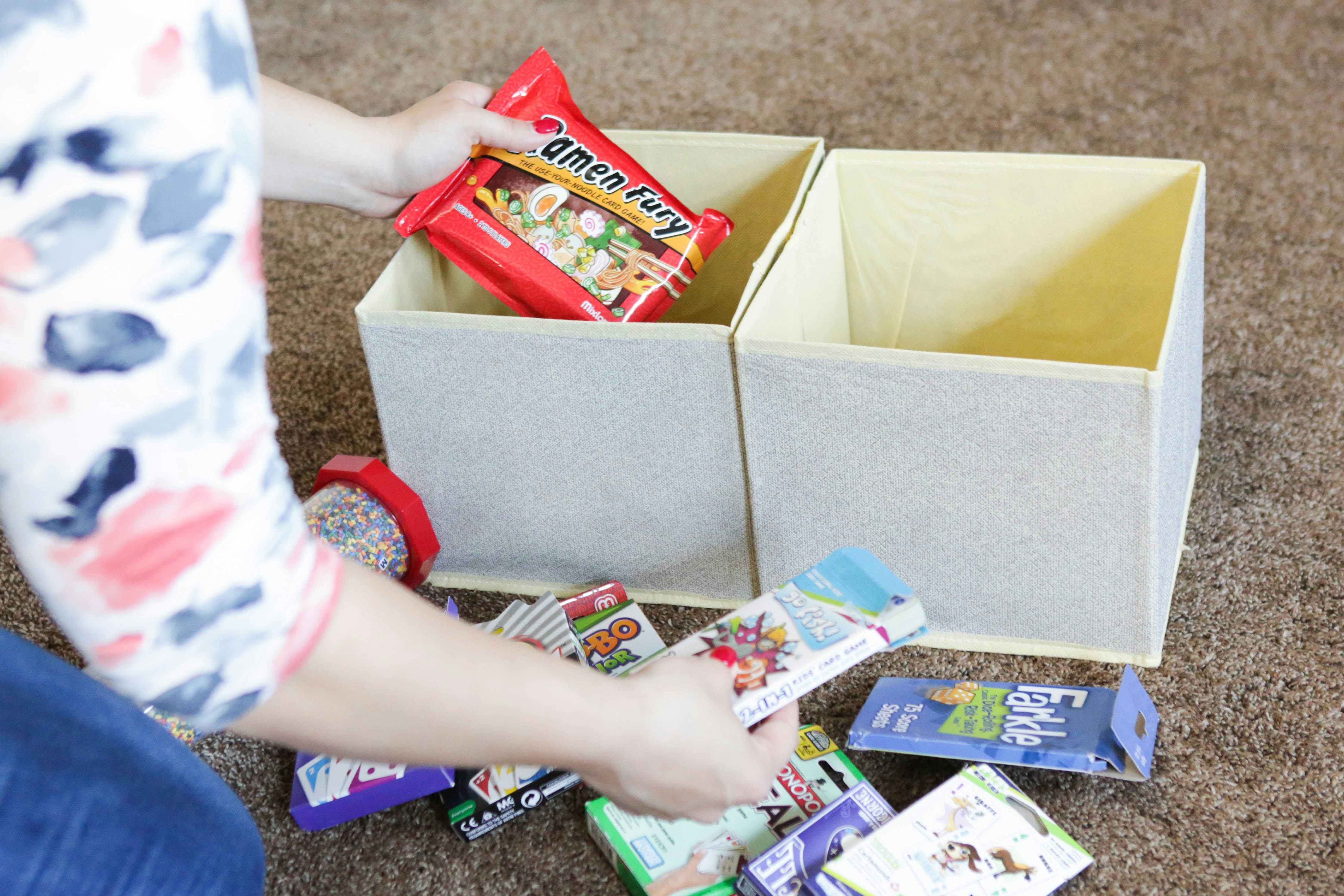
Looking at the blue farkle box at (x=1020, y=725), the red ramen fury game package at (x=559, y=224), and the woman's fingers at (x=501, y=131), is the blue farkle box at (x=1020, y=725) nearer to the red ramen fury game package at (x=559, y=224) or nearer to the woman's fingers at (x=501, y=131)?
the red ramen fury game package at (x=559, y=224)

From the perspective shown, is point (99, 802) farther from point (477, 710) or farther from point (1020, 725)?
point (1020, 725)

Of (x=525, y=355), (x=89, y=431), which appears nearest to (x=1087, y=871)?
(x=525, y=355)

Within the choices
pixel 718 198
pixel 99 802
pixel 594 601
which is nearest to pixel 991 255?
pixel 718 198

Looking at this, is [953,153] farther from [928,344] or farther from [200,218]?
[200,218]

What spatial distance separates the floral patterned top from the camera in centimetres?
38

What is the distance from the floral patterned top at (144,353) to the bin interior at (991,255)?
23.9 inches

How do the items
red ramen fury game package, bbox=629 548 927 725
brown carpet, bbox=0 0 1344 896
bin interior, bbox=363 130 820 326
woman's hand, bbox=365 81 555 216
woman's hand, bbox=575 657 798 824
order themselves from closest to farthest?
1. woman's hand, bbox=575 657 798 824
2. red ramen fury game package, bbox=629 548 927 725
3. brown carpet, bbox=0 0 1344 896
4. woman's hand, bbox=365 81 555 216
5. bin interior, bbox=363 130 820 326

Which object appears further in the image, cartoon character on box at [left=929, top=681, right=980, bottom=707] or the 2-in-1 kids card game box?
cartoon character on box at [left=929, top=681, right=980, bottom=707]

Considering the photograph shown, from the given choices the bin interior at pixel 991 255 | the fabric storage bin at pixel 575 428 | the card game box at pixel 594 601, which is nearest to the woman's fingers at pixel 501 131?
the fabric storage bin at pixel 575 428

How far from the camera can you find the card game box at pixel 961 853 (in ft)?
2.52

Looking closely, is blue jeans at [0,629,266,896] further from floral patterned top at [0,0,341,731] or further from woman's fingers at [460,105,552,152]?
woman's fingers at [460,105,552,152]

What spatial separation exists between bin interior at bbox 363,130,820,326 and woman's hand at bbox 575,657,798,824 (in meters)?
0.59

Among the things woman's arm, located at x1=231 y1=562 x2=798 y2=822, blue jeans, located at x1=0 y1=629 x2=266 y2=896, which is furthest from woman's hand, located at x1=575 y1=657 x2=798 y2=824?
blue jeans, located at x1=0 y1=629 x2=266 y2=896

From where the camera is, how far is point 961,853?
784mm
